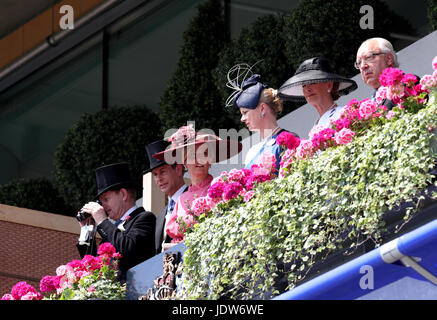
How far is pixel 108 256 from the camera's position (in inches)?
227

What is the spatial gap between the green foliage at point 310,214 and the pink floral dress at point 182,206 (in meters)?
0.47

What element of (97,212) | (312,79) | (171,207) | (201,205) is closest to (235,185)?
(201,205)

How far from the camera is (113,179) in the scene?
6664 mm

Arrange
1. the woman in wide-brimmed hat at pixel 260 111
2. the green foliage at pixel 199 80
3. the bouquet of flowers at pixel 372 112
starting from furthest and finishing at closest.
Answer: the green foliage at pixel 199 80, the woman in wide-brimmed hat at pixel 260 111, the bouquet of flowers at pixel 372 112

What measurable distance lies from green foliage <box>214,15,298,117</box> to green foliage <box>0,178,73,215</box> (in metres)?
3.07

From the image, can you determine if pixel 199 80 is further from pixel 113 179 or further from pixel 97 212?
pixel 97 212

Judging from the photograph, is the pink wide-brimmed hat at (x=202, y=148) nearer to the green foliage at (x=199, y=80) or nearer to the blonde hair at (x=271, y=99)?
the blonde hair at (x=271, y=99)

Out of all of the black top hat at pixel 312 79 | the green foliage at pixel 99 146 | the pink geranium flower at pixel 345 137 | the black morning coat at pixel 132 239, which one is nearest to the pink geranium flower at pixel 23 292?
the black morning coat at pixel 132 239

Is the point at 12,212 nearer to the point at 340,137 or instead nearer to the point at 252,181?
the point at 252,181

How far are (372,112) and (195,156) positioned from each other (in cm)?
157

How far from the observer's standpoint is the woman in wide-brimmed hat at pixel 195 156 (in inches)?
227

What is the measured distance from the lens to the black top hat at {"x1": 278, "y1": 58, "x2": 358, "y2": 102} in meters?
5.44

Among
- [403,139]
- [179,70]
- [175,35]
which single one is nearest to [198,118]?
[179,70]

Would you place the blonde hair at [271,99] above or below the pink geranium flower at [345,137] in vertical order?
above
